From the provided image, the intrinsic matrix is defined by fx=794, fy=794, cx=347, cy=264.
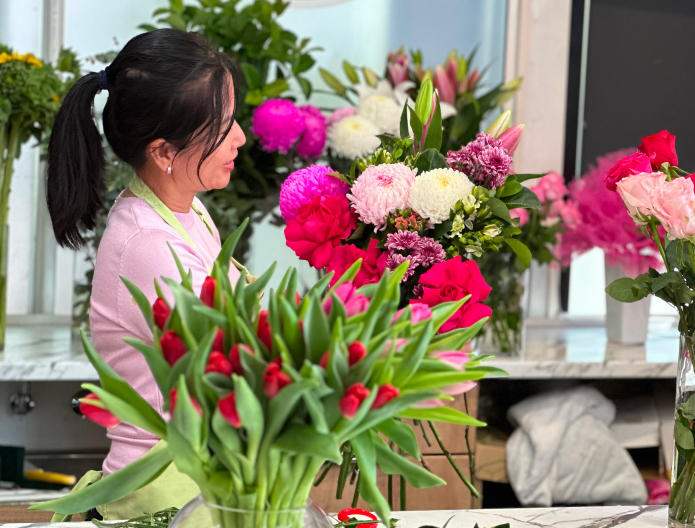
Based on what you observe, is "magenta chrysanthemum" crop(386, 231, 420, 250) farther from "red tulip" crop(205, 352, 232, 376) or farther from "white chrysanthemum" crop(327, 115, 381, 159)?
"white chrysanthemum" crop(327, 115, 381, 159)

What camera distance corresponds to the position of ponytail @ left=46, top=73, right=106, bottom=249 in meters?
1.07

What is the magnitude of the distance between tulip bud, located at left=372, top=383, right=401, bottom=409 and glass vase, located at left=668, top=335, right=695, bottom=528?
51 centimetres

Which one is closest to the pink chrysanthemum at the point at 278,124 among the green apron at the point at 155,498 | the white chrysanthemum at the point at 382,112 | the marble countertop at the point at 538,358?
the white chrysanthemum at the point at 382,112

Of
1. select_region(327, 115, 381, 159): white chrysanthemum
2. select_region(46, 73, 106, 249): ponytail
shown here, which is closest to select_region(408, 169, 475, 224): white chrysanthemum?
select_region(46, 73, 106, 249): ponytail

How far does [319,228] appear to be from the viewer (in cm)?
86

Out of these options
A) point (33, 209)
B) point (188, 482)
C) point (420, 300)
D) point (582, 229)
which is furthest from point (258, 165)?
point (420, 300)

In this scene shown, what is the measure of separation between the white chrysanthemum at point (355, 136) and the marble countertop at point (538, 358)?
0.59 metres

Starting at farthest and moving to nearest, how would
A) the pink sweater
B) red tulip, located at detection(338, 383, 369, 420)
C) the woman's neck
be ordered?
the woman's neck → the pink sweater → red tulip, located at detection(338, 383, 369, 420)

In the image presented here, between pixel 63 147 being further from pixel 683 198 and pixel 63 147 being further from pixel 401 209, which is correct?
pixel 683 198

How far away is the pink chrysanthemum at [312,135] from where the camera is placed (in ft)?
6.34

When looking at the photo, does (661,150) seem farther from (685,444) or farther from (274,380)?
(274,380)

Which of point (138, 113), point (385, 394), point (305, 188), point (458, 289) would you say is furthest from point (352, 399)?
point (138, 113)

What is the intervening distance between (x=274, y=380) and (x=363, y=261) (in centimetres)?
35

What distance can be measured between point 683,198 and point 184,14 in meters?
1.48
